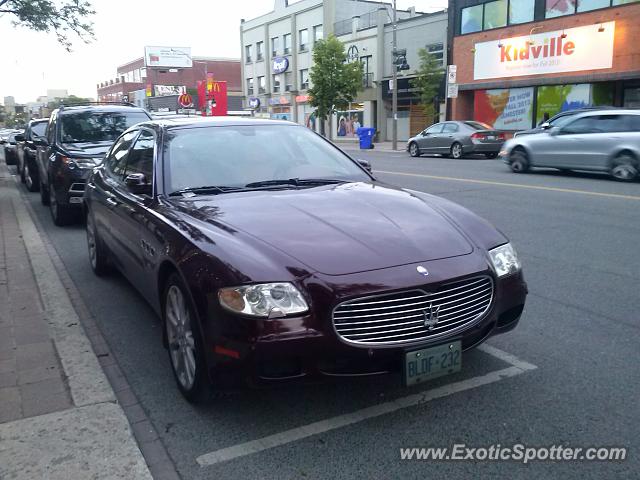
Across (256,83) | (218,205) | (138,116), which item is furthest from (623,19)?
(256,83)

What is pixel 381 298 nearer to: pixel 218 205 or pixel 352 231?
pixel 352 231

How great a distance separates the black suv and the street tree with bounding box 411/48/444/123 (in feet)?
90.4

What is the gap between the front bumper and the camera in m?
2.97

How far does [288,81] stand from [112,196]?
50986 mm

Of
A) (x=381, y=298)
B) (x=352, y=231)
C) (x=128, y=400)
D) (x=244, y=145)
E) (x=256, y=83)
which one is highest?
(x=256, y=83)

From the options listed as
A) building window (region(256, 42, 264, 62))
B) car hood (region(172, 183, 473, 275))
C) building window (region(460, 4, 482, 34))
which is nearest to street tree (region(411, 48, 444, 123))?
building window (region(460, 4, 482, 34))

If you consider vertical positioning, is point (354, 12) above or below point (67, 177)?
above

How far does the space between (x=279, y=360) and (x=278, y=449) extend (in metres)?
0.47

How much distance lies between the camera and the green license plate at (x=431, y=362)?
10.1 ft

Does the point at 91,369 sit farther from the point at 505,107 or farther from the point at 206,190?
the point at 505,107

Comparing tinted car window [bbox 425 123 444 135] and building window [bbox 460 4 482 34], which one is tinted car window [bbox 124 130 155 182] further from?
building window [bbox 460 4 482 34]

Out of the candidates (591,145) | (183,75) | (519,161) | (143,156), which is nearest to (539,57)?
(519,161)

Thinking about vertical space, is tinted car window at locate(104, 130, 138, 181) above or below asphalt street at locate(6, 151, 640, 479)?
above

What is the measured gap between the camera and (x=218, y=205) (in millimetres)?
3982
